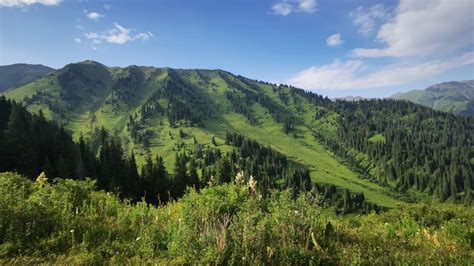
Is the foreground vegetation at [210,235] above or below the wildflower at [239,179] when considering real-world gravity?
below

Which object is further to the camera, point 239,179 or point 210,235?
point 239,179

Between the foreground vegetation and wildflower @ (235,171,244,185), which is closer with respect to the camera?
the foreground vegetation

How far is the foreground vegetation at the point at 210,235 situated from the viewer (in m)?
7.58

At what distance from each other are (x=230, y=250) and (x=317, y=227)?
9.62 feet

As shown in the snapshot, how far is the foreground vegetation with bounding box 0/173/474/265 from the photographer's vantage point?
24.9 feet

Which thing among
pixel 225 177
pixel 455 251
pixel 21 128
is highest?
pixel 455 251

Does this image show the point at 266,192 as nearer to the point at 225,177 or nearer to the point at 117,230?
the point at 117,230

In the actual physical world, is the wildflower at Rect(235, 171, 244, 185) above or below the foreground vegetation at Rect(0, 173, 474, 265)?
above

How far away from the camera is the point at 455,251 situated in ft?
28.5

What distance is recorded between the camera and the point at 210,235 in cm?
788

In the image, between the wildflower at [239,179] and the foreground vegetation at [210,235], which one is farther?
the wildflower at [239,179]

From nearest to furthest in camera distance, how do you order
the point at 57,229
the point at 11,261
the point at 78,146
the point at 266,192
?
the point at 11,261 < the point at 57,229 < the point at 266,192 < the point at 78,146

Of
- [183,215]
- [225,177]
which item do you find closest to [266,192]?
[183,215]

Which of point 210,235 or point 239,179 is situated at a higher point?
point 239,179
